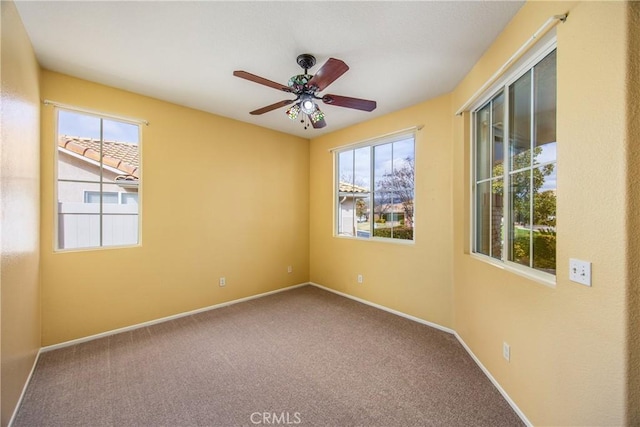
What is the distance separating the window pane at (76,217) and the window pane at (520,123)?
3890mm

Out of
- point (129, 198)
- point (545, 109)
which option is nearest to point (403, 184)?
point (545, 109)

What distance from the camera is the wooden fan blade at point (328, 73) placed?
1.69m

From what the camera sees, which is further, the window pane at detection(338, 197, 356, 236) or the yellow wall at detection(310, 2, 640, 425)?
the window pane at detection(338, 197, 356, 236)

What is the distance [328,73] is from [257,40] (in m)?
0.69

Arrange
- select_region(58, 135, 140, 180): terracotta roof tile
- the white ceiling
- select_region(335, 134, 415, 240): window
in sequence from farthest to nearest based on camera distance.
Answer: select_region(335, 134, 415, 240): window → select_region(58, 135, 140, 180): terracotta roof tile → the white ceiling

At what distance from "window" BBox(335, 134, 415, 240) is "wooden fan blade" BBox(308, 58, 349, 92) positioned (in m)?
1.81

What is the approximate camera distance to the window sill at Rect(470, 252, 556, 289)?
1.52 m

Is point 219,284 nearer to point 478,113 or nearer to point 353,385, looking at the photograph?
point 353,385

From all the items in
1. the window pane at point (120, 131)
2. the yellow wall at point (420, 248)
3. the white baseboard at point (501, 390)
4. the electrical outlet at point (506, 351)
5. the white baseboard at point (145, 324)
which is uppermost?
the window pane at point (120, 131)

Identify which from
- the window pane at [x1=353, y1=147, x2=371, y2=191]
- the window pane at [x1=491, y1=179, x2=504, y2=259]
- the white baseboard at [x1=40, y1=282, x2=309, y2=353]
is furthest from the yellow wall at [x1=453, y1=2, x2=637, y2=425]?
the white baseboard at [x1=40, y1=282, x2=309, y2=353]

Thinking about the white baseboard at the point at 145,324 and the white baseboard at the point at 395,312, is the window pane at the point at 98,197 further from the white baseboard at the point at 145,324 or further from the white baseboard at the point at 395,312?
the white baseboard at the point at 395,312

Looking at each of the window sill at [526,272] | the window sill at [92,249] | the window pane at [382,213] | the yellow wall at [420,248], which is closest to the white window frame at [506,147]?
the window sill at [526,272]

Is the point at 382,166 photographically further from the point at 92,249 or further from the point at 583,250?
the point at 92,249

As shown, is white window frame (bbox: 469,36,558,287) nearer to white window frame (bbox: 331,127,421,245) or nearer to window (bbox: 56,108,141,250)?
white window frame (bbox: 331,127,421,245)
